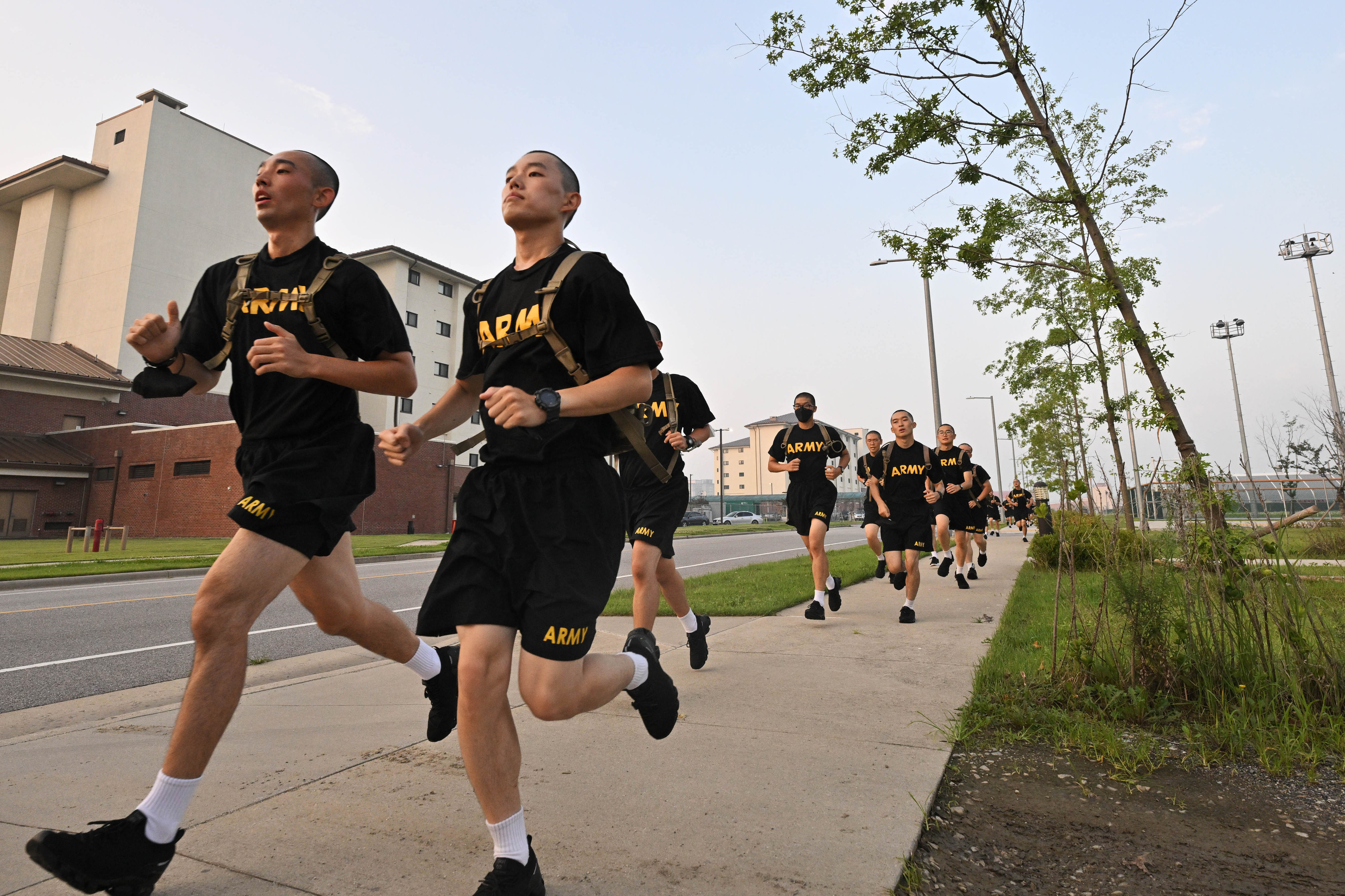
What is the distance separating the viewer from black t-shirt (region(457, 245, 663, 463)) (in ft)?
7.14

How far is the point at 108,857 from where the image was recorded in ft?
6.27

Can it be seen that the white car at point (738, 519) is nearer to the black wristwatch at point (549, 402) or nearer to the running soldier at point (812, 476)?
the running soldier at point (812, 476)

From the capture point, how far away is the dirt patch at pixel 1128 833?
2150 millimetres

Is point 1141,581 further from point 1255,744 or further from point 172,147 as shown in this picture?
point 172,147

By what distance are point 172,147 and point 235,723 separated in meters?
51.5

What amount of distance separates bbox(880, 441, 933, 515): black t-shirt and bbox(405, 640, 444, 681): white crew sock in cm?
553

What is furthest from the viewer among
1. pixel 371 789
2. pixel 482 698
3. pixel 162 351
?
pixel 371 789

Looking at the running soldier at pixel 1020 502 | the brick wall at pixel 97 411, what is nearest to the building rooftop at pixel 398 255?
the brick wall at pixel 97 411

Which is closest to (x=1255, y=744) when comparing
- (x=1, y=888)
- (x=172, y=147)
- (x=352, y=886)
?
(x=352, y=886)

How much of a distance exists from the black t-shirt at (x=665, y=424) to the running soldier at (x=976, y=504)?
262 inches

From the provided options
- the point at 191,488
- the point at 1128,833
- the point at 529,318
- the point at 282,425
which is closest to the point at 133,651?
the point at 282,425

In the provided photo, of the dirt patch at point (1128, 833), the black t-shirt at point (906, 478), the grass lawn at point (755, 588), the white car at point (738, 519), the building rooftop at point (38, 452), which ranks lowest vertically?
the dirt patch at point (1128, 833)

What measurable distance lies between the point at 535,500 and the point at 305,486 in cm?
82

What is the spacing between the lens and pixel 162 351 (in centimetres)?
260
